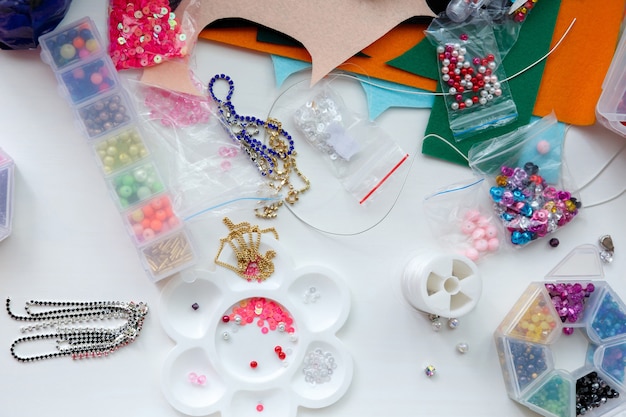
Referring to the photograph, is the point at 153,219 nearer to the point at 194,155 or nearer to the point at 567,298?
the point at 194,155

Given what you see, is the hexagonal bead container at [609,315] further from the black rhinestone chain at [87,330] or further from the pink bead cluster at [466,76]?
the black rhinestone chain at [87,330]

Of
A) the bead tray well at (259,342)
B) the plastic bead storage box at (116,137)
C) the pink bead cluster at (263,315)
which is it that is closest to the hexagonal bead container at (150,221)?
the plastic bead storage box at (116,137)

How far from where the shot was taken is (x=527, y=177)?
4.18ft

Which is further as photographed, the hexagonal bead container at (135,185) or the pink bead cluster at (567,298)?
the pink bead cluster at (567,298)

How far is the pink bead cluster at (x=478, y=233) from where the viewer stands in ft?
4.18

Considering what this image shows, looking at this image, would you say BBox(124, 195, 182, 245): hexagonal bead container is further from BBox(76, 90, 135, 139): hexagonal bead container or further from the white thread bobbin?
the white thread bobbin

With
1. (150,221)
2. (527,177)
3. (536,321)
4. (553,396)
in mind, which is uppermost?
(150,221)

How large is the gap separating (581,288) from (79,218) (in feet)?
3.34

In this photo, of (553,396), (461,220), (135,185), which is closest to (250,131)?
(135,185)

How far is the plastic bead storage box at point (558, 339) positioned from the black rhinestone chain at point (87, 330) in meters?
0.74

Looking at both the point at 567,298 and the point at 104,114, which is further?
the point at 567,298

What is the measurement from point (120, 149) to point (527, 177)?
2.64 ft

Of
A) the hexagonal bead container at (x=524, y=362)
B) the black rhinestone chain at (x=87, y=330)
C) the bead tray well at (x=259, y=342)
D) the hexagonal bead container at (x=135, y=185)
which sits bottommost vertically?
the hexagonal bead container at (x=524, y=362)

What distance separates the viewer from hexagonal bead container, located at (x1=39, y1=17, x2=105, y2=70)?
113 cm
